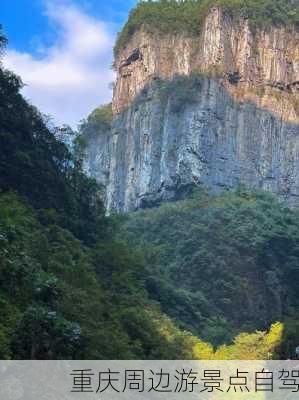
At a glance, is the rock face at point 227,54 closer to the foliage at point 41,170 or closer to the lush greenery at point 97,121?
the lush greenery at point 97,121

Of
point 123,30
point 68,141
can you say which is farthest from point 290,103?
point 68,141

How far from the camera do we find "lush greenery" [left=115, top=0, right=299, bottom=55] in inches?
2005

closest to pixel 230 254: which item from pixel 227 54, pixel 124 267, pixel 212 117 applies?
pixel 124 267

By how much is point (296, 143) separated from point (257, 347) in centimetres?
2138

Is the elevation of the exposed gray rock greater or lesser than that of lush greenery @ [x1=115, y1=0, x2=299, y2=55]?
lesser

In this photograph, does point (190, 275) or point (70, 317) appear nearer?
point (70, 317)

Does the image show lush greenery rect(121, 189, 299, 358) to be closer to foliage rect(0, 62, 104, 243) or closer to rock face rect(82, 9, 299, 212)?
foliage rect(0, 62, 104, 243)

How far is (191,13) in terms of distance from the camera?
52.5m

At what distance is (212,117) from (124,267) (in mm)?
20444

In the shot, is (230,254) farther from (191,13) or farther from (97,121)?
(97,121)

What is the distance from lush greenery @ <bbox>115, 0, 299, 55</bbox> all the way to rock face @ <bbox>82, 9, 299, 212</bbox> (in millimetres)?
602

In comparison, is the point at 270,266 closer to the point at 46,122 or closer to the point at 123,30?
the point at 46,122

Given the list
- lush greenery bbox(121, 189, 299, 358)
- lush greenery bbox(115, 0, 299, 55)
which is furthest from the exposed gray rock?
lush greenery bbox(115, 0, 299, 55)

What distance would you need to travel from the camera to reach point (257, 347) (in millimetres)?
29500
